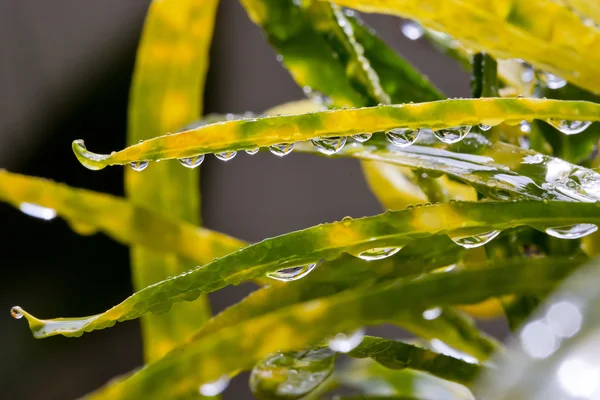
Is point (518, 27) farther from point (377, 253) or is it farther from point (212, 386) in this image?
point (212, 386)

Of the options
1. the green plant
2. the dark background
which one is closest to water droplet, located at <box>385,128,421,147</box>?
the green plant

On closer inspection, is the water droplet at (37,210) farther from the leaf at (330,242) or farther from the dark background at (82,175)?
the dark background at (82,175)

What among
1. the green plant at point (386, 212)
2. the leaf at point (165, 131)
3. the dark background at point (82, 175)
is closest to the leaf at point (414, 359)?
the green plant at point (386, 212)

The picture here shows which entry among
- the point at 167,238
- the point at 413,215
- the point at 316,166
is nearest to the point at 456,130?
the point at 413,215

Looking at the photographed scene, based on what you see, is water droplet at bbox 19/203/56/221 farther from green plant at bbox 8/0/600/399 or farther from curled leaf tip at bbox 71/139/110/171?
curled leaf tip at bbox 71/139/110/171

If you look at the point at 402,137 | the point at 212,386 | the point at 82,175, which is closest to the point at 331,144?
the point at 402,137
